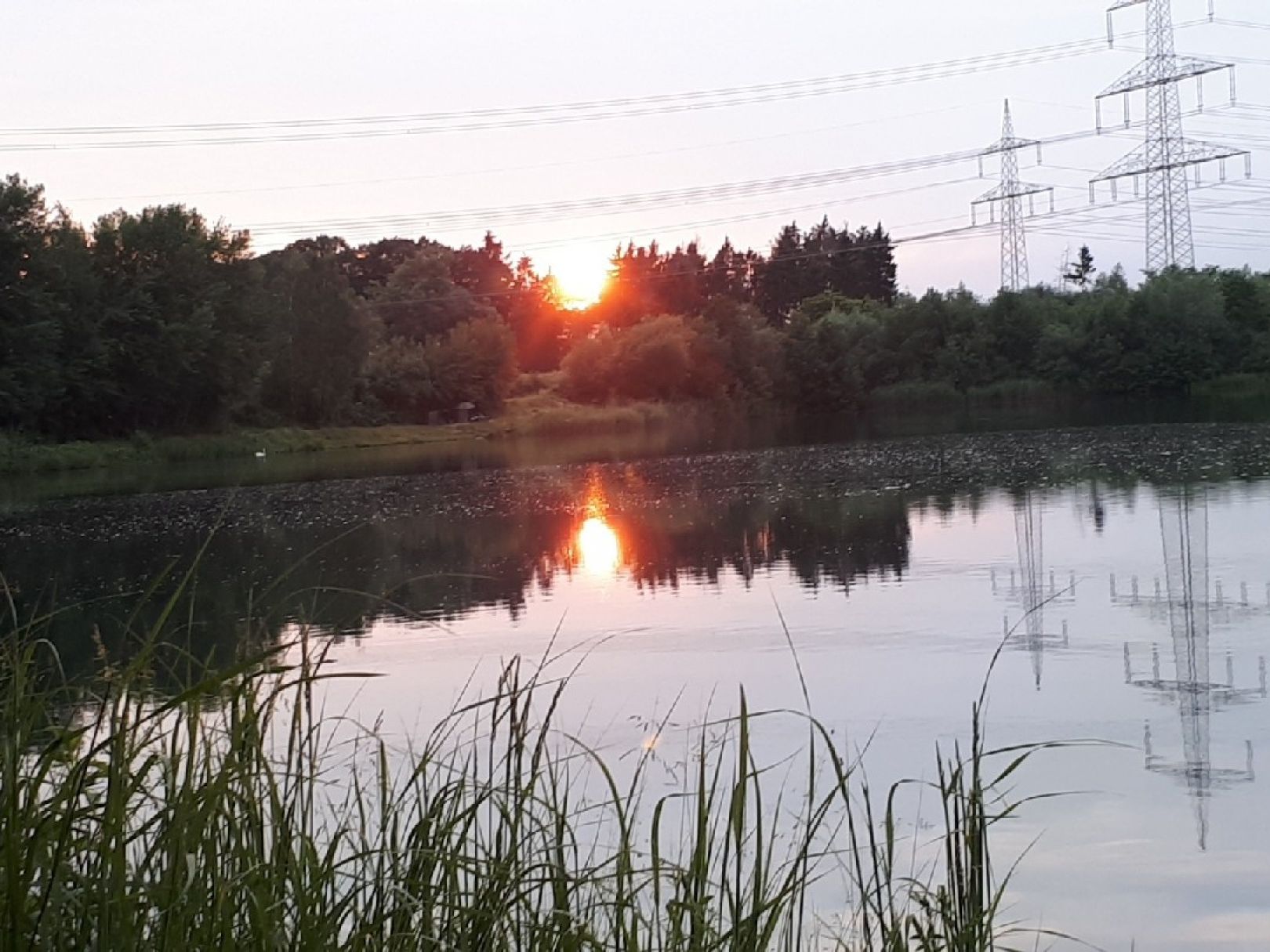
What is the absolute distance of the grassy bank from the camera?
124ft

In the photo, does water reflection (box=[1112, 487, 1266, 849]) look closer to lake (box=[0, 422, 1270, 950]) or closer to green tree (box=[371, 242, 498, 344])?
lake (box=[0, 422, 1270, 950])

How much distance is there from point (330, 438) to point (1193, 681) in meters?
40.6

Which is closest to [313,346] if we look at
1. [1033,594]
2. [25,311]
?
[25,311]

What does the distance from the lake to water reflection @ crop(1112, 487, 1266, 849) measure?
2cm

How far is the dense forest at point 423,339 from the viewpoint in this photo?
39.6 metres

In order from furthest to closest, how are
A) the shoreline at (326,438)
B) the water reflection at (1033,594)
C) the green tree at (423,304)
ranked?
the green tree at (423,304) < the shoreline at (326,438) < the water reflection at (1033,594)

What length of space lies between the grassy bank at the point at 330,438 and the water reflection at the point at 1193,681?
1231 inches

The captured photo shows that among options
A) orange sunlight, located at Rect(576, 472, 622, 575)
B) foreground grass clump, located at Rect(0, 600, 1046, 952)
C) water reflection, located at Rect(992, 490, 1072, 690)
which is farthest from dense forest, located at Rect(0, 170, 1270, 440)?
foreground grass clump, located at Rect(0, 600, 1046, 952)

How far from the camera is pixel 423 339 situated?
64.3 metres

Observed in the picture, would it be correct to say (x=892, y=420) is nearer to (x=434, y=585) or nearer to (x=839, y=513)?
(x=839, y=513)

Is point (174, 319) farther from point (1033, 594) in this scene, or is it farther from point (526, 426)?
point (1033, 594)

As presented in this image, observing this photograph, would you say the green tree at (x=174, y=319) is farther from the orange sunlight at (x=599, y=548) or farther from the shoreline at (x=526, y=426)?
the orange sunlight at (x=599, y=548)

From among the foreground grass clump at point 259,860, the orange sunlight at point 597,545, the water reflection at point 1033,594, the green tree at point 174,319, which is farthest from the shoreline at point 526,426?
the foreground grass clump at point 259,860

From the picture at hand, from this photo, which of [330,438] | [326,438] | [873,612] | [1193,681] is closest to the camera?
[1193,681]
